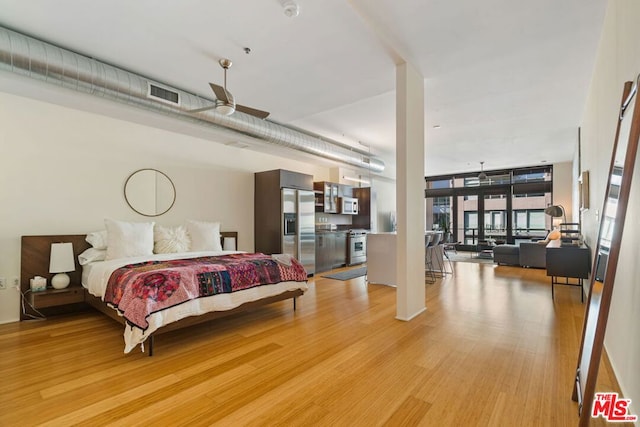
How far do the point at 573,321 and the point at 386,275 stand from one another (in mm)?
2706

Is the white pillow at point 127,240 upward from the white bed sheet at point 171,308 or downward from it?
upward

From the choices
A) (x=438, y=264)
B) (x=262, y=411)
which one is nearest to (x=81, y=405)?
(x=262, y=411)

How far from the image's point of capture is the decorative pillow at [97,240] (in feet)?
13.8

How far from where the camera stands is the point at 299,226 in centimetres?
648

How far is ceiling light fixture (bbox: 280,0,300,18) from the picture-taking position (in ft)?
8.54

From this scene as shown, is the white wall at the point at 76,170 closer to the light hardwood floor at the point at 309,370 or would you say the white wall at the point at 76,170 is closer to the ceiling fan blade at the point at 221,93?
the light hardwood floor at the point at 309,370

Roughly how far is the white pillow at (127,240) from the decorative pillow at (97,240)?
0.58ft

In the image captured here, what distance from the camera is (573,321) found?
3.56 metres

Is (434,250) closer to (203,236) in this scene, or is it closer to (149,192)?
(203,236)

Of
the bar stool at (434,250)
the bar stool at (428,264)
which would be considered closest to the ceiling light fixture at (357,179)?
the bar stool at (434,250)

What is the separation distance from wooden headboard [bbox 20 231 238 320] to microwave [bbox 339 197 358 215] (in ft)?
19.1

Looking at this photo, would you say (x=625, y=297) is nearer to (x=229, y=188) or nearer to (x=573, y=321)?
(x=573, y=321)

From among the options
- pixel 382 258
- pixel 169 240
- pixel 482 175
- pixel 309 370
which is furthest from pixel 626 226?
pixel 482 175

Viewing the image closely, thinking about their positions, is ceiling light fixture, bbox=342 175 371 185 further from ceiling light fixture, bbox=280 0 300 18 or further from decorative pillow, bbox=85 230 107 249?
ceiling light fixture, bbox=280 0 300 18
